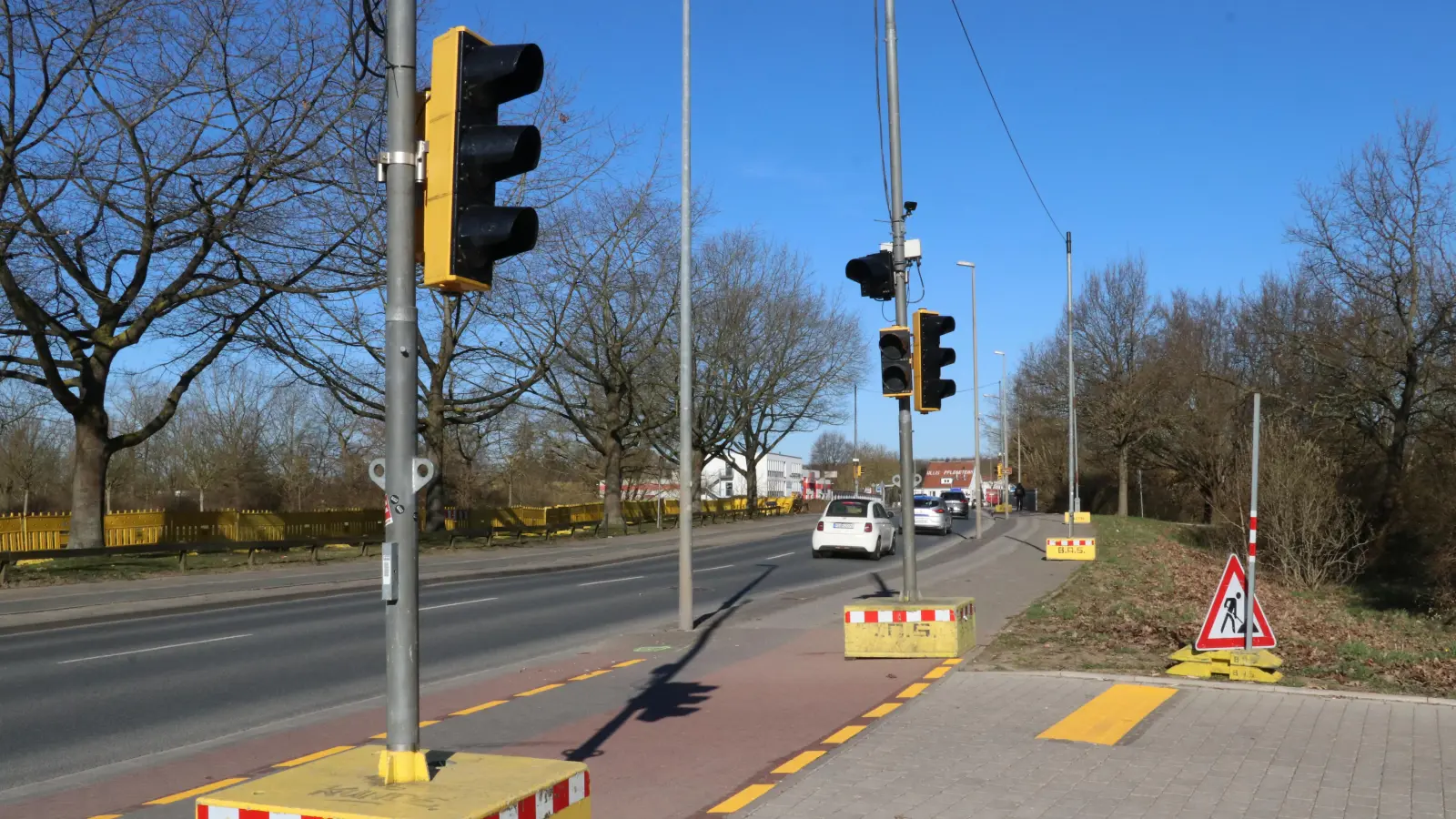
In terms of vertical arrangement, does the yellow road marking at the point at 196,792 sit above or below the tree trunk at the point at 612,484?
below

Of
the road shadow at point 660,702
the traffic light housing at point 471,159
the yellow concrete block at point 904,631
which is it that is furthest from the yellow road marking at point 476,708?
the traffic light housing at point 471,159

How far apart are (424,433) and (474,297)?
4.59 m

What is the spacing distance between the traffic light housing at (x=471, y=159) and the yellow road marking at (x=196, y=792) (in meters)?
4.20

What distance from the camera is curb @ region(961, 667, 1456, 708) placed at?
8.99 metres

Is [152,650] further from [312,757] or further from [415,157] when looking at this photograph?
[415,157]

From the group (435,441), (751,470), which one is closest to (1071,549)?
(435,441)

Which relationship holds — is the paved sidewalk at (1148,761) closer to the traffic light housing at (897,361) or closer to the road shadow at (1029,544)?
the traffic light housing at (897,361)

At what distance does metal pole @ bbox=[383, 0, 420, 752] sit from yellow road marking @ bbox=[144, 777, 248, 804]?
3.32 metres

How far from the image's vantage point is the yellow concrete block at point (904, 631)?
1176 centimetres

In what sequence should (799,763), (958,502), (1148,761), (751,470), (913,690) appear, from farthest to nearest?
(751,470)
(958,502)
(913,690)
(799,763)
(1148,761)

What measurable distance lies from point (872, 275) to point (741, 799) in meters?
7.05

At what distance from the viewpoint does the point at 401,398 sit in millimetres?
4262

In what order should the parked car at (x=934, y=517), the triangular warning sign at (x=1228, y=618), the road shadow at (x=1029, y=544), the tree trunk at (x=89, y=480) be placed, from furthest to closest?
the parked car at (x=934, y=517) → the road shadow at (x=1029, y=544) → the tree trunk at (x=89, y=480) → the triangular warning sign at (x=1228, y=618)

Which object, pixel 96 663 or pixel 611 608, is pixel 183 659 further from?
pixel 611 608
